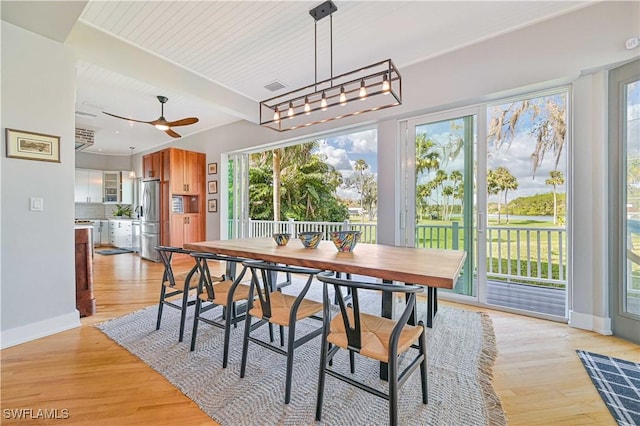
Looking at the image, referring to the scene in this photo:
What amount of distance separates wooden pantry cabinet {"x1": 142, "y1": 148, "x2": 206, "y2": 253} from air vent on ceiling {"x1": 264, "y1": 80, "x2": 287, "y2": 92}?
8.91 ft

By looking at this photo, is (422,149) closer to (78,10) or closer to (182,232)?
(78,10)

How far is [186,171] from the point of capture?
5738 millimetres

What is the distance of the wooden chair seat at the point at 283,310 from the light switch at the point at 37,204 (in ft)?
7.07

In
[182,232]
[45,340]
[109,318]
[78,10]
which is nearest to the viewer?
[78,10]

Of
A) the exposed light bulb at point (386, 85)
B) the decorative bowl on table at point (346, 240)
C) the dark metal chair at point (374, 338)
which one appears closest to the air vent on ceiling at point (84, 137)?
the decorative bowl on table at point (346, 240)

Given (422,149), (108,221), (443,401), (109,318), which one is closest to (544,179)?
(422,149)

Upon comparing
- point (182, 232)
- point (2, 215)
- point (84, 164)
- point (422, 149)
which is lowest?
point (182, 232)

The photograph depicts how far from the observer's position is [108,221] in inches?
316

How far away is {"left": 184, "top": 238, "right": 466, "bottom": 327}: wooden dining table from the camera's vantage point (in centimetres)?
143

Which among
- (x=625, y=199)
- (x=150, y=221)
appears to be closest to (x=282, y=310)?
(x=625, y=199)

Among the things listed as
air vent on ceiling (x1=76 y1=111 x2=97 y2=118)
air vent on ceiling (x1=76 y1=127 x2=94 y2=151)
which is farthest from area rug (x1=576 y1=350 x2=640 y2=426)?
air vent on ceiling (x1=76 y1=127 x2=94 y2=151)

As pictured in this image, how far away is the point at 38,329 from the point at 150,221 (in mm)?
3722

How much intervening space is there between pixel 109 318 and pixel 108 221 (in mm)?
6628

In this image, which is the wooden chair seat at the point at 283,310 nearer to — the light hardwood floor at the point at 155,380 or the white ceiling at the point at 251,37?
the light hardwood floor at the point at 155,380
